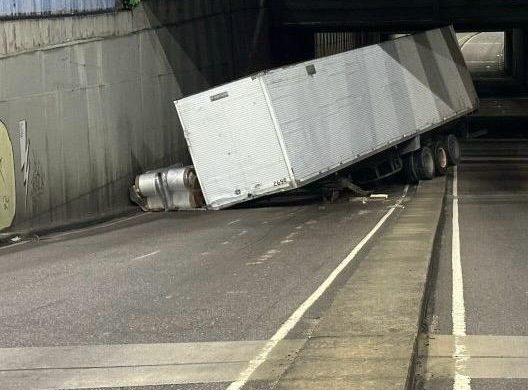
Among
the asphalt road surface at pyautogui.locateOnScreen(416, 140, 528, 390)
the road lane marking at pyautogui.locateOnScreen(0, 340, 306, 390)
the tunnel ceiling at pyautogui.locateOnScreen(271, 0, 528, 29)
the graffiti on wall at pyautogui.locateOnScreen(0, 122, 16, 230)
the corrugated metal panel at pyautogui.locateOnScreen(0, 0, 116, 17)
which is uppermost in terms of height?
the tunnel ceiling at pyautogui.locateOnScreen(271, 0, 528, 29)

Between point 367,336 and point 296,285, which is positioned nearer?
point 367,336

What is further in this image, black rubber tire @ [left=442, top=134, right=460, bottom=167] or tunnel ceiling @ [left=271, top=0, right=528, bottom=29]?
tunnel ceiling @ [left=271, top=0, right=528, bottom=29]

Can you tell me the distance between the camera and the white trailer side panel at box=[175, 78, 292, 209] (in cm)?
2302

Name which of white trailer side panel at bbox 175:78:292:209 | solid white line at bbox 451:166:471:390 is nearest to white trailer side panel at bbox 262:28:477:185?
white trailer side panel at bbox 175:78:292:209

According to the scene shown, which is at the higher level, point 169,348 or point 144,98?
point 144,98

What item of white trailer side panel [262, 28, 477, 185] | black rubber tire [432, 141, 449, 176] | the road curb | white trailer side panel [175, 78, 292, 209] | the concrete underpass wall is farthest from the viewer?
black rubber tire [432, 141, 449, 176]

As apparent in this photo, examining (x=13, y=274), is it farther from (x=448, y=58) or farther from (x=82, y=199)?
(x=448, y=58)

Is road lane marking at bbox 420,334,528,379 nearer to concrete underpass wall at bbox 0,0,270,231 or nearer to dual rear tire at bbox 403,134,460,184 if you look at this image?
concrete underpass wall at bbox 0,0,270,231

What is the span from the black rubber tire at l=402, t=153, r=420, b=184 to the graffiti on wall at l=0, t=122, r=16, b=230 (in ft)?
46.9

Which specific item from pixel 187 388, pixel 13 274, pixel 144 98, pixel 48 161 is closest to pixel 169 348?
pixel 187 388

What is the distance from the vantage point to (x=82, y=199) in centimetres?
2370

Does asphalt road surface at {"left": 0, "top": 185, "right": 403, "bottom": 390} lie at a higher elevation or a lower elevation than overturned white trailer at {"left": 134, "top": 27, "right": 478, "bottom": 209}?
lower

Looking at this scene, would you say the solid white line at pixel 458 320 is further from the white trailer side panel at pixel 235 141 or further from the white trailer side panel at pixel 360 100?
the white trailer side panel at pixel 360 100

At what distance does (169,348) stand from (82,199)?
51.5 ft
